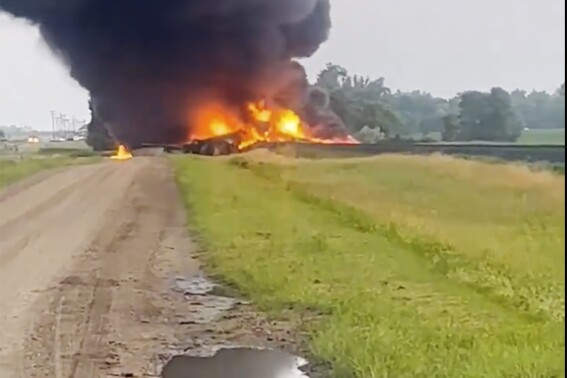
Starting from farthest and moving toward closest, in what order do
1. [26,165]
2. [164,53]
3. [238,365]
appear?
[26,165], [164,53], [238,365]

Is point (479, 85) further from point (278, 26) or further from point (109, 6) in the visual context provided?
point (109, 6)

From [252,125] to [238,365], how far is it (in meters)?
0.67

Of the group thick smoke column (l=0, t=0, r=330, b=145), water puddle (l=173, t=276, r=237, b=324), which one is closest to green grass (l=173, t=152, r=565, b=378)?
water puddle (l=173, t=276, r=237, b=324)

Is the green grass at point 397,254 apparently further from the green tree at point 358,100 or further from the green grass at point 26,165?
the green grass at point 26,165

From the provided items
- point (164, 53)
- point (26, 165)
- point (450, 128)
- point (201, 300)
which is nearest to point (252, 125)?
point (164, 53)

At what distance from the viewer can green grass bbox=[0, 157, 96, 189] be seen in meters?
2.20

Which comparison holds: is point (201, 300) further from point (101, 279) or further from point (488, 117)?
point (488, 117)

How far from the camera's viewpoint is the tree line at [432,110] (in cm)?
143

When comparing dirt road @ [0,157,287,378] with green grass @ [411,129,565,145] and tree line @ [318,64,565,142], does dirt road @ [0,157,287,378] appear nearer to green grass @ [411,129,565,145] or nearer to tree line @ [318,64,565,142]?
tree line @ [318,64,565,142]

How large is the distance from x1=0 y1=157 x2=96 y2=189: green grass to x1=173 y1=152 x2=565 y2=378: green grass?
33 cm

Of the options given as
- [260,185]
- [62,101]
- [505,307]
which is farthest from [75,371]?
[505,307]

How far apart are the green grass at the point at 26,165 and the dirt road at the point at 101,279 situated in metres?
0.02

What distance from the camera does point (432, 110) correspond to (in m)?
1.73

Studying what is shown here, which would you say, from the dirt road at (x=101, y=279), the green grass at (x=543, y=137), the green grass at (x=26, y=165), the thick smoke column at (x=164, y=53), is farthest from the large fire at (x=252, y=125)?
the green grass at (x=543, y=137)
